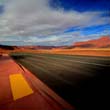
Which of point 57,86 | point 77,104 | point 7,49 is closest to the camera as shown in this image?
point 77,104

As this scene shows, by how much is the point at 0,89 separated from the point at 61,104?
3.61m

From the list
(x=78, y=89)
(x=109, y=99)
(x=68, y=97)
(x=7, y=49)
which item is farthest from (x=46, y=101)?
(x=7, y=49)

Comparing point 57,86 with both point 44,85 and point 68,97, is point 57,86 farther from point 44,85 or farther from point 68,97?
point 68,97

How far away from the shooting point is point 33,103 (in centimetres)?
612

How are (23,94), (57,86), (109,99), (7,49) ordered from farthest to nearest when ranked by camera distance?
(7,49) < (57,86) < (23,94) < (109,99)

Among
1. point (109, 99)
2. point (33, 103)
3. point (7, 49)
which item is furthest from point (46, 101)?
point (7, 49)

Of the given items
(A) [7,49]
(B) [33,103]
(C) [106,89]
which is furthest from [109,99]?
(A) [7,49]

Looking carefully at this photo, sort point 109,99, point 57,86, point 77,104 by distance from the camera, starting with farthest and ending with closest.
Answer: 1. point 57,86
2. point 109,99
3. point 77,104

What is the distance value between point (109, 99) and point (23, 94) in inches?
139

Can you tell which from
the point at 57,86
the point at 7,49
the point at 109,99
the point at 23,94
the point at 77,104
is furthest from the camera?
the point at 7,49

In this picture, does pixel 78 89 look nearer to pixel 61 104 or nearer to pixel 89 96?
pixel 89 96

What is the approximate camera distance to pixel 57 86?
26.0 feet

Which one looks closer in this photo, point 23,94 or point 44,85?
point 23,94

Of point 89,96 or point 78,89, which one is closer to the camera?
point 89,96
